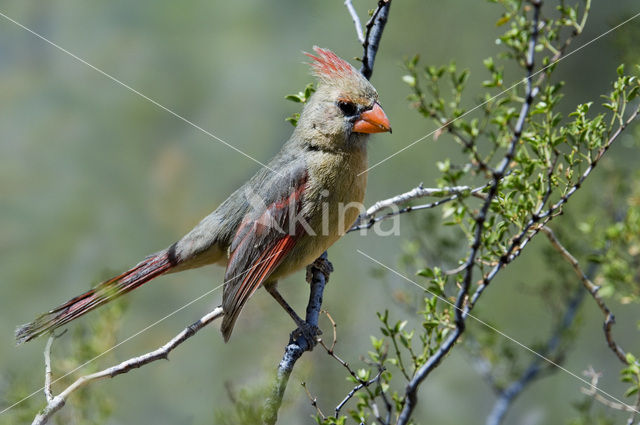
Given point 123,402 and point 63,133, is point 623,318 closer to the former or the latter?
point 123,402

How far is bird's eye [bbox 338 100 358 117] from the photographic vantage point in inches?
117

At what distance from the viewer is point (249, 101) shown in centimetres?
552

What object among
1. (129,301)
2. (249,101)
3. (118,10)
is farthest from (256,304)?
(118,10)

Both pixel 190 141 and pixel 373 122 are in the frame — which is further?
pixel 190 141

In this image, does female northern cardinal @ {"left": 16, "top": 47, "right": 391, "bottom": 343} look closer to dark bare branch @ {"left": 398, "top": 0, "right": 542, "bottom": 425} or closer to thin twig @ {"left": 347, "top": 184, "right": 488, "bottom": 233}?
thin twig @ {"left": 347, "top": 184, "right": 488, "bottom": 233}

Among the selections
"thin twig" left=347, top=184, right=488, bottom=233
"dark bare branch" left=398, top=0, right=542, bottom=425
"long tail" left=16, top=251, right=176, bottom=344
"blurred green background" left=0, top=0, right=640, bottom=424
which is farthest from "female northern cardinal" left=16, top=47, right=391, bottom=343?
"dark bare branch" left=398, top=0, right=542, bottom=425

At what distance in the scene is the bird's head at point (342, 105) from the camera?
2.95 metres

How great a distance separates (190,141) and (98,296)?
9.20 ft

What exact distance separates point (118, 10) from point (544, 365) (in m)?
4.76

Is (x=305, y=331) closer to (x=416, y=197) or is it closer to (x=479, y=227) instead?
(x=416, y=197)

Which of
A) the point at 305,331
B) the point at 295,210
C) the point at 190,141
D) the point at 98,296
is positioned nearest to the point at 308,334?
the point at 305,331

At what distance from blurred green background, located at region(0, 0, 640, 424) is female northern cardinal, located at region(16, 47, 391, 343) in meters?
0.77

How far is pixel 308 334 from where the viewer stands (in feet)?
8.80

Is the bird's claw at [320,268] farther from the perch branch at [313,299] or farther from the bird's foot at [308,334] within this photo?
the bird's foot at [308,334]
